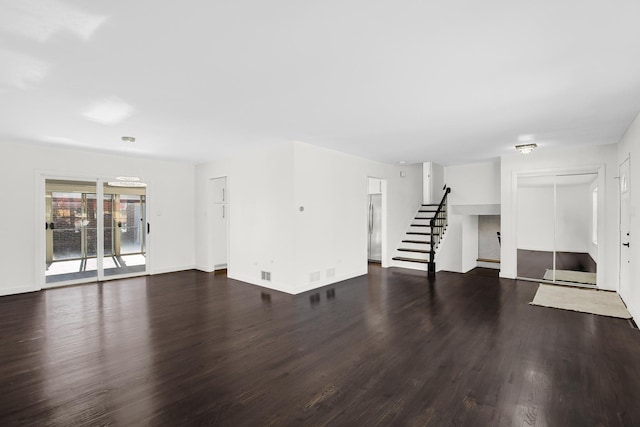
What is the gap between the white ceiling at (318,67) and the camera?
1.96 m

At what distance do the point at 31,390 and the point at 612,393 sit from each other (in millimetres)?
4591

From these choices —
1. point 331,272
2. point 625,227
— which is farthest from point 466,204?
point 331,272

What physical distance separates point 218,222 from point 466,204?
6.24 meters

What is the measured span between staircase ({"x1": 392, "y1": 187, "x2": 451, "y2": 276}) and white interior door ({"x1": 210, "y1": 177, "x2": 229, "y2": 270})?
425 centimetres

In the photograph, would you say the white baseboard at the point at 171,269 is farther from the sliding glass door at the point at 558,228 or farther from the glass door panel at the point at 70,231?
the sliding glass door at the point at 558,228

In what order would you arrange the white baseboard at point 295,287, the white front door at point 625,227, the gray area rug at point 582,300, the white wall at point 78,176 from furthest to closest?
the white wall at point 78,176 → the white baseboard at point 295,287 → the white front door at point 625,227 → the gray area rug at point 582,300

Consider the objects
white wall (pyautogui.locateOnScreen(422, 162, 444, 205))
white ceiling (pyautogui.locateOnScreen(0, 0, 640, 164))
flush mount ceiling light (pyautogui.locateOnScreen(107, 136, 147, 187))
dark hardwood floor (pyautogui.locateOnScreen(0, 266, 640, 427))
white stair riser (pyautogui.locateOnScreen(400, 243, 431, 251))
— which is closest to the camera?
white ceiling (pyautogui.locateOnScreen(0, 0, 640, 164))

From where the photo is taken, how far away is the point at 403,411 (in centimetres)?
226

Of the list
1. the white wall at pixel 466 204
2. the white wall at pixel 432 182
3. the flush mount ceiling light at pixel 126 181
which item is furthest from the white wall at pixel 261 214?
the white wall at pixel 432 182

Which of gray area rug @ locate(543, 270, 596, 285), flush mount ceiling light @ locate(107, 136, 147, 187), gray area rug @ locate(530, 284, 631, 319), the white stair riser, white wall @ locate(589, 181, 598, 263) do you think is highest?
flush mount ceiling light @ locate(107, 136, 147, 187)

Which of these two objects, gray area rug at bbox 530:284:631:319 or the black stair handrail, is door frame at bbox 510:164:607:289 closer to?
gray area rug at bbox 530:284:631:319

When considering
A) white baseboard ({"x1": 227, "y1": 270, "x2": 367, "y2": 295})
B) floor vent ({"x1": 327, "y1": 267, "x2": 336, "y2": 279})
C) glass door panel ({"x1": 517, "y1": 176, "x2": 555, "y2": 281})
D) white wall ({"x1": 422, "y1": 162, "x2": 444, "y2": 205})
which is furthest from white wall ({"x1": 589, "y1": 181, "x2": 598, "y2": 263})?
floor vent ({"x1": 327, "y1": 267, "x2": 336, "y2": 279})

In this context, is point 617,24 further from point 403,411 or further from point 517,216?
point 517,216

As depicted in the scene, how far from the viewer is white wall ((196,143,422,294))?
18.0ft
